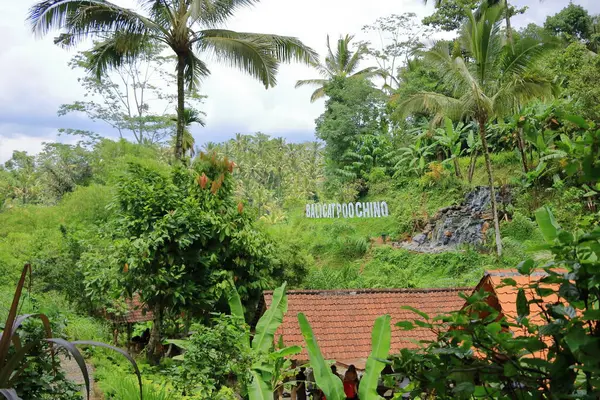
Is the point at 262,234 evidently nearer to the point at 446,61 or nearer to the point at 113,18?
the point at 113,18

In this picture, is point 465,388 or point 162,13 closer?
→ point 465,388

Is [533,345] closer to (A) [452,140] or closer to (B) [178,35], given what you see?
(B) [178,35]

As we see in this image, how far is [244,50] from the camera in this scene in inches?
456

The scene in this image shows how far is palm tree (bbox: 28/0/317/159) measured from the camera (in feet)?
36.4

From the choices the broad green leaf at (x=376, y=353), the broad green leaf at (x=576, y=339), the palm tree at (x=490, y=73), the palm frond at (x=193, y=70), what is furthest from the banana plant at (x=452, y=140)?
the broad green leaf at (x=576, y=339)

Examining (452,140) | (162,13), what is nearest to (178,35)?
(162,13)

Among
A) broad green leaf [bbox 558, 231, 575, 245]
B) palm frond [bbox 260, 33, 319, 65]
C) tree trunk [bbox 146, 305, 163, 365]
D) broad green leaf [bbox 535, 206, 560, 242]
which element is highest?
palm frond [bbox 260, 33, 319, 65]

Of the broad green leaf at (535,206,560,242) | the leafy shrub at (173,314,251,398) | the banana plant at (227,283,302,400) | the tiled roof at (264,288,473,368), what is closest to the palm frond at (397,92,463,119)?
the tiled roof at (264,288,473,368)

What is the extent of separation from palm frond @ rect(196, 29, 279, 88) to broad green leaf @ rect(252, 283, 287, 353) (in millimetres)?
6499

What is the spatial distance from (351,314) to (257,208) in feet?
15.9

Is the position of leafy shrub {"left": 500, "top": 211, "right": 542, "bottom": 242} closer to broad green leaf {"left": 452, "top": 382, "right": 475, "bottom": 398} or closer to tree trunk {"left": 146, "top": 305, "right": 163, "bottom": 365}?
tree trunk {"left": 146, "top": 305, "right": 163, "bottom": 365}

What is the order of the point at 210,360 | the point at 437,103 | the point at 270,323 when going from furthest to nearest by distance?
the point at 437,103 → the point at 270,323 → the point at 210,360

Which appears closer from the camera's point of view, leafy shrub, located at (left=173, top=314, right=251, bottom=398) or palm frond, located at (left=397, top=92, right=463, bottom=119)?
leafy shrub, located at (left=173, top=314, right=251, bottom=398)

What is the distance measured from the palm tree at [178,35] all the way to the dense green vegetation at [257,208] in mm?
42
